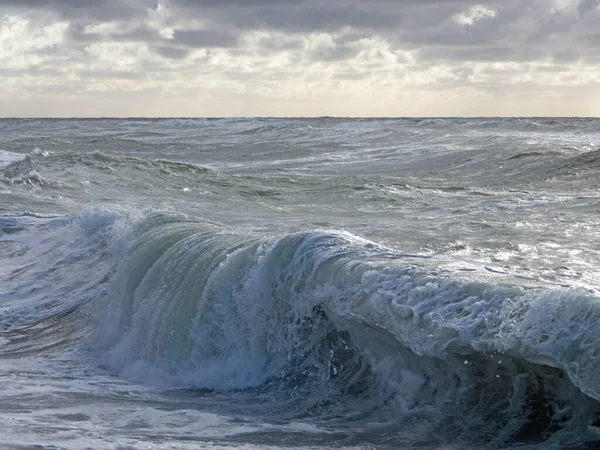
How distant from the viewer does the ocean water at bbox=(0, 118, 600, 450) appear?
16.9 ft

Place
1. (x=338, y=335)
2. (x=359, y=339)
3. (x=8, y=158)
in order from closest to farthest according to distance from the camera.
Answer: (x=359, y=339) → (x=338, y=335) → (x=8, y=158)

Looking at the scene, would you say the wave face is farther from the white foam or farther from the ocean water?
the white foam

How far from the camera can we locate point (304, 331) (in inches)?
266

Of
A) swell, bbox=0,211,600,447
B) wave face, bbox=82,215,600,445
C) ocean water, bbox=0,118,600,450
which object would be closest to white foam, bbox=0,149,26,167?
ocean water, bbox=0,118,600,450

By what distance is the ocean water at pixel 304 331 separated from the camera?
516cm

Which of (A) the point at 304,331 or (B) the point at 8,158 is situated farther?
(B) the point at 8,158

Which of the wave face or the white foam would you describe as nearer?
the wave face

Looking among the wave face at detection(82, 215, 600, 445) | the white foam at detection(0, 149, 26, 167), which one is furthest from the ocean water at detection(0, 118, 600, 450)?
the white foam at detection(0, 149, 26, 167)

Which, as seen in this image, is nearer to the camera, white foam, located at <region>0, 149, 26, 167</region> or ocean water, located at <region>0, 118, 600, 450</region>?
ocean water, located at <region>0, 118, 600, 450</region>

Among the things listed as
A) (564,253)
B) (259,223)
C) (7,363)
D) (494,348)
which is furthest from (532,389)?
(259,223)

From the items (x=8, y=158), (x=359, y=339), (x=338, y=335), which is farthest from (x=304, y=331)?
(x=8, y=158)

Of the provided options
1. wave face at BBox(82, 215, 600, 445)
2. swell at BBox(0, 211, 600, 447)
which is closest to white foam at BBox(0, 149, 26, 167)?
swell at BBox(0, 211, 600, 447)

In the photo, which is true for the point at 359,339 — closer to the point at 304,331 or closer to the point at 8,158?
the point at 304,331

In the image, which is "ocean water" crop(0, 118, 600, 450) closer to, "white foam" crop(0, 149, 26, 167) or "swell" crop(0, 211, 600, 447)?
"swell" crop(0, 211, 600, 447)
